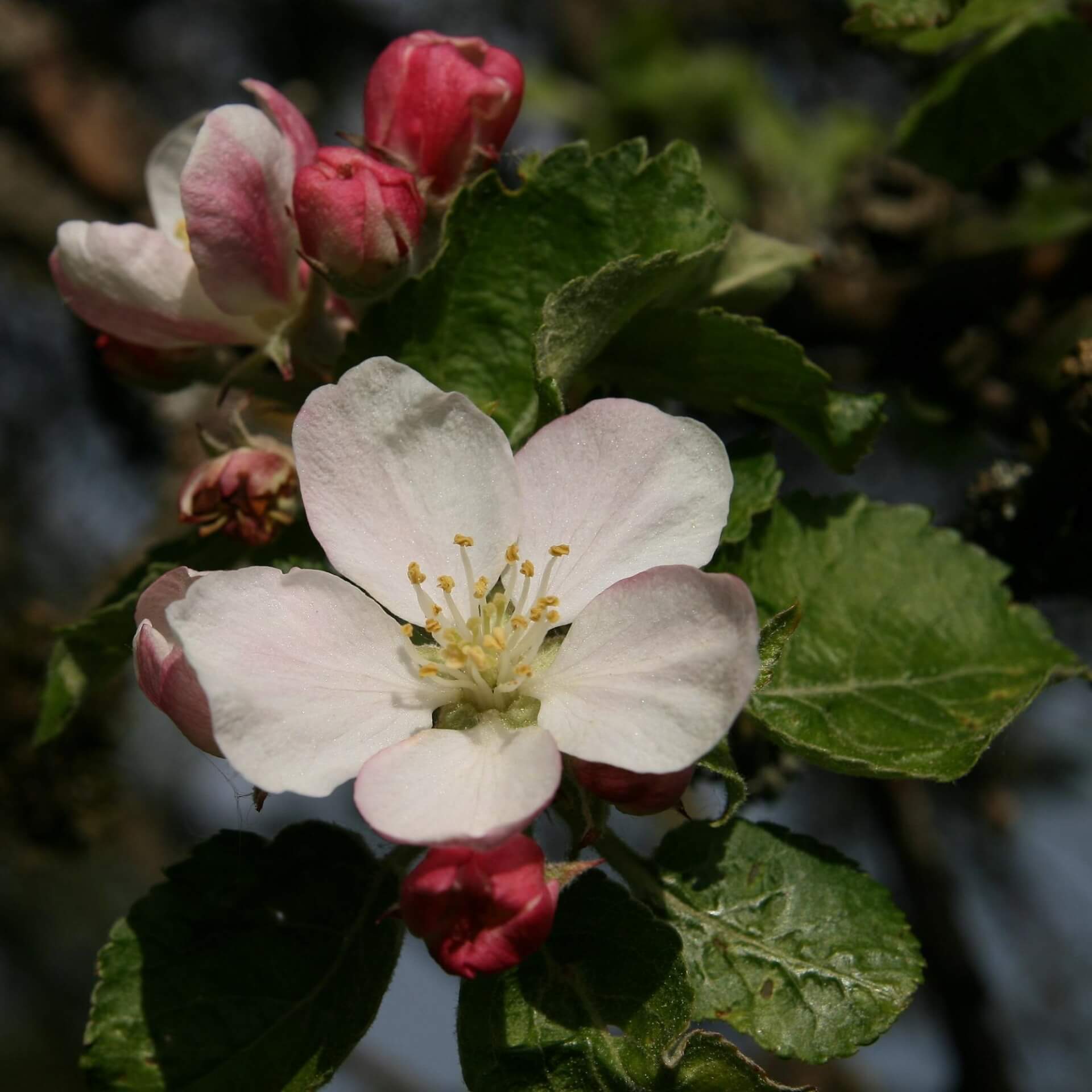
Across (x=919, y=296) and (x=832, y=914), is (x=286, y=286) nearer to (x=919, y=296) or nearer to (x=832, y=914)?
(x=832, y=914)

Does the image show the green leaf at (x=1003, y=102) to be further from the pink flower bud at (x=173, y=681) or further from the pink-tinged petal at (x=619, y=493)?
the pink flower bud at (x=173, y=681)

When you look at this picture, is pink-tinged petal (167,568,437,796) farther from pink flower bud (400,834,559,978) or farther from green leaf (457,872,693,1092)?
green leaf (457,872,693,1092)

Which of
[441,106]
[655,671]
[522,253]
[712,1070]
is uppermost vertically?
[441,106]

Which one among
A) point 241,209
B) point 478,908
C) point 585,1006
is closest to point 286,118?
point 241,209

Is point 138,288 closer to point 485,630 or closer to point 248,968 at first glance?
point 485,630

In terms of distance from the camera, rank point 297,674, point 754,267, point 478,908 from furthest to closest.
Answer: point 754,267 → point 297,674 → point 478,908

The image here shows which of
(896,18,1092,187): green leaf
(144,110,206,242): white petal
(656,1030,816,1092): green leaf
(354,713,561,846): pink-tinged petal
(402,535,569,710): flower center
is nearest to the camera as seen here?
(354,713,561,846): pink-tinged petal

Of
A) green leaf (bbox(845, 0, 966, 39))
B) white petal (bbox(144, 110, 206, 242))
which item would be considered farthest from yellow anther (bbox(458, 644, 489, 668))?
green leaf (bbox(845, 0, 966, 39))
